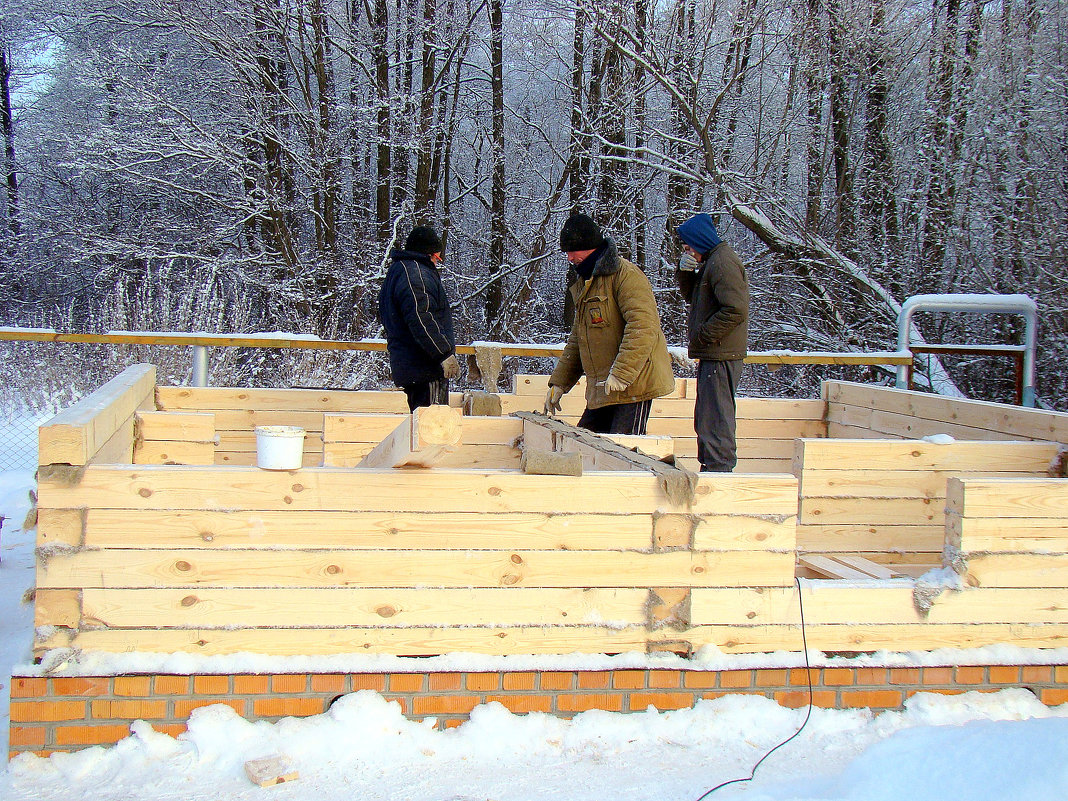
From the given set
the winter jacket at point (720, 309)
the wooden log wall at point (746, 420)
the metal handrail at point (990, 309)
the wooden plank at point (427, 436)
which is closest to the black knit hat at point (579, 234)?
the winter jacket at point (720, 309)

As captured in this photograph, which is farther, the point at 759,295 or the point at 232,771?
the point at 759,295

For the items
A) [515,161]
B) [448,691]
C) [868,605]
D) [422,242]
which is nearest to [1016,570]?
[868,605]

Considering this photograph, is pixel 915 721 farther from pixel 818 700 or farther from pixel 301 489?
pixel 301 489

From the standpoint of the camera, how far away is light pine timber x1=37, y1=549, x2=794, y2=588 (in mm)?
2422

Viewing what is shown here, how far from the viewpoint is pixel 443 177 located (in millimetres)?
13805

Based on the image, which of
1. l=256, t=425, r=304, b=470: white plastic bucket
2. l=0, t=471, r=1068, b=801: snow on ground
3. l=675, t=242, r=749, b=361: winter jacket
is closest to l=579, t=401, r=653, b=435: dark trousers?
l=675, t=242, r=749, b=361: winter jacket

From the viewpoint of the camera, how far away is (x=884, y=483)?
12.5 ft

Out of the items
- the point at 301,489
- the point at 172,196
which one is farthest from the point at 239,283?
the point at 301,489

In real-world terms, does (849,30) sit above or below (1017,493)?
above

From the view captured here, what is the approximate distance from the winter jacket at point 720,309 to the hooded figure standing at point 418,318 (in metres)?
1.55

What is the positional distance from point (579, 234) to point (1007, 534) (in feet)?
7.58

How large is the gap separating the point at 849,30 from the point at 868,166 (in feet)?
5.47

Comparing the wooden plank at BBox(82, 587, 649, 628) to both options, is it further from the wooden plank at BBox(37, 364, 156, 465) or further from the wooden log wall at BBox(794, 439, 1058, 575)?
the wooden log wall at BBox(794, 439, 1058, 575)

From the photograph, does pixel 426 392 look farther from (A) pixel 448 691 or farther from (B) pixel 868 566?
(A) pixel 448 691
